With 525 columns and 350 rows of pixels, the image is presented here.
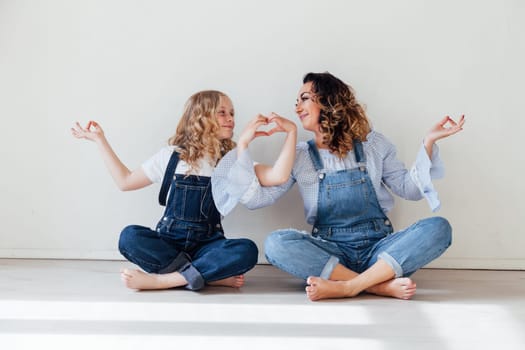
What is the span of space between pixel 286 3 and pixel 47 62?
0.85 m

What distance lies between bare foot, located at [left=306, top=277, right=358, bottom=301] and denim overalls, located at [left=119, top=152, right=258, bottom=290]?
23 cm

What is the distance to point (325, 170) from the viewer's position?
183cm

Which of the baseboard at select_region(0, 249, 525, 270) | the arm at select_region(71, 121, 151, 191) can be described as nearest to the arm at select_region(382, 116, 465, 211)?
the baseboard at select_region(0, 249, 525, 270)

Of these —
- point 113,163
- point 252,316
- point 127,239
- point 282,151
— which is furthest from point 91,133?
point 252,316

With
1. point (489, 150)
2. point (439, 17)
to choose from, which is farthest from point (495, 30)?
point (489, 150)

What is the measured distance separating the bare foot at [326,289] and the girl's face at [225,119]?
0.56 meters

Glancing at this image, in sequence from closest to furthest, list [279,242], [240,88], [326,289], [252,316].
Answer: [252,316] → [326,289] → [279,242] → [240,88]

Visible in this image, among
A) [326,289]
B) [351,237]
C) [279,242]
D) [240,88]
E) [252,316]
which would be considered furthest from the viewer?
[240,88]

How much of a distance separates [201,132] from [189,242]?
1.11 ft

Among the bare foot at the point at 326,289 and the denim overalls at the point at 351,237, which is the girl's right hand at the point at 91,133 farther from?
the bare foot at the point at 326,289

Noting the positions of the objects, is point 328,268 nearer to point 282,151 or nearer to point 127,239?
point 282,151

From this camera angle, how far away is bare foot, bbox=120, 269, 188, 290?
1.65m

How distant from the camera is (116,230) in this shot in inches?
84.4

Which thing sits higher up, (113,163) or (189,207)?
(113,163)
